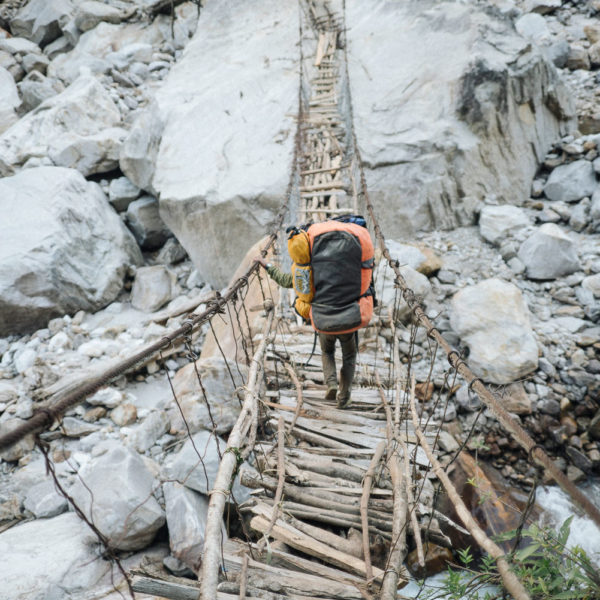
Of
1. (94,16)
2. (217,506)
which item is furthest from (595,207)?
(94,16)

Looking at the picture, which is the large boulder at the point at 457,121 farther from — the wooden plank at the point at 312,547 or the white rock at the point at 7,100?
the white rock at the point at 7,100

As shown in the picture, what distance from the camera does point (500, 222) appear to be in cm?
591

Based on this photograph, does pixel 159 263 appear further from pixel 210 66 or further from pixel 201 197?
pixel 210 66

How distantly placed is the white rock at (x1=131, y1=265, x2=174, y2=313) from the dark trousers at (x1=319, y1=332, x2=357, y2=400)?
522 centimetres

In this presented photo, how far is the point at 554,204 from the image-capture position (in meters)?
6.24

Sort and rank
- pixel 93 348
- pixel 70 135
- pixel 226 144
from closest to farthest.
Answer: pixel 93 348
pixel 226 144
pixel 70 135

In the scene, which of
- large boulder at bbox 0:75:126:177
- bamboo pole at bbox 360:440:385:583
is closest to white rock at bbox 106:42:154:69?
large boulder at bbox 0:75:126:177

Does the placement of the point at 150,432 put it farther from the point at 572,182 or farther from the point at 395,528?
the point at 572,182

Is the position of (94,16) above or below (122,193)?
above

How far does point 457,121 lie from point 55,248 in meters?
7.19

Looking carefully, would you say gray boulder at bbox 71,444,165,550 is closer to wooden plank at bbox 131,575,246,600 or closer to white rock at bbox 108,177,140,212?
wooden plank at bbox 131,575,246,600

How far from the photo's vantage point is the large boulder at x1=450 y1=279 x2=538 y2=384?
4.28 m

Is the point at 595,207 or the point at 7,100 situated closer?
the point at 595,207

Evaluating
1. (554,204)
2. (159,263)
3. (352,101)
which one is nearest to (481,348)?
(554,204)
